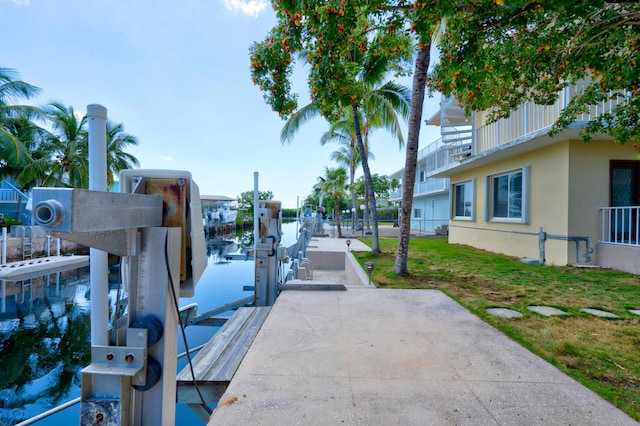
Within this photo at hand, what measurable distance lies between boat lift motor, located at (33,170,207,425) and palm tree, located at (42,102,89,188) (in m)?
20.7

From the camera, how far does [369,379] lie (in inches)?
103

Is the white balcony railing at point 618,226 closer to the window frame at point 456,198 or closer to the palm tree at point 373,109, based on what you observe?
the window frame at point 456,198

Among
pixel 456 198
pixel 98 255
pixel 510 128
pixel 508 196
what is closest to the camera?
pixel 98 255

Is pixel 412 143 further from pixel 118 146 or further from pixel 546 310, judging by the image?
pixel 118 146

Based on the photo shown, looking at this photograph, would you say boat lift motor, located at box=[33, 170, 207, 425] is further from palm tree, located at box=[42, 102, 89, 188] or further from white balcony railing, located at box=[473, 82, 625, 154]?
palm tree, located at box=[42, 102, 89, 188]

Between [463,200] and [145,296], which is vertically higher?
[463,200]

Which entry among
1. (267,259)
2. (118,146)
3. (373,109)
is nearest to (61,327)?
(267,259)

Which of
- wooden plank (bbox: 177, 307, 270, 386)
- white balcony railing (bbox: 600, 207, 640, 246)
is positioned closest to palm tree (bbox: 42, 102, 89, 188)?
wooden plank (bbox: 177, 307, 270, 386)

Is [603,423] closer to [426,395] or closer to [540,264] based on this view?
[426,395]

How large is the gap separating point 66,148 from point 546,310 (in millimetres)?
23281

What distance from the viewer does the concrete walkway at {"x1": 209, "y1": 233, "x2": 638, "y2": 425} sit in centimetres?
217

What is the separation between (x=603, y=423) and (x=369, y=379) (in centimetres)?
157

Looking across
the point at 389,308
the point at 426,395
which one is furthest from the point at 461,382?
the point at 389,308

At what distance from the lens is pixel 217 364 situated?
2.82m
